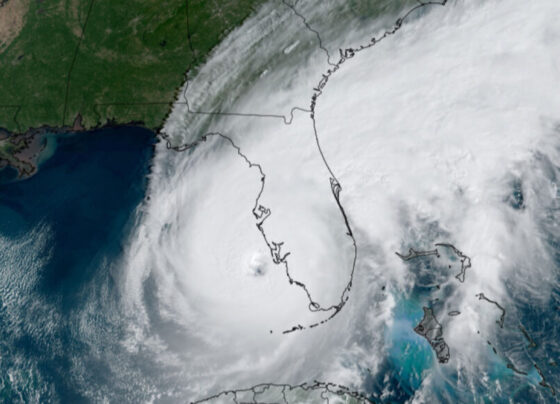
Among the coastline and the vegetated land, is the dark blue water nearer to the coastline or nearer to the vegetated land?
the coastline

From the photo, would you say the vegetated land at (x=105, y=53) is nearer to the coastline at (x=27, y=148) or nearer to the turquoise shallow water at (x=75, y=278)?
the coastline at (x=27, y=148)

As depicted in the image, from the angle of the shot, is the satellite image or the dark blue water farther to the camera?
the dark blue water

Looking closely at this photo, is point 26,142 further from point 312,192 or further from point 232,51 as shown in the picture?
point 312,192

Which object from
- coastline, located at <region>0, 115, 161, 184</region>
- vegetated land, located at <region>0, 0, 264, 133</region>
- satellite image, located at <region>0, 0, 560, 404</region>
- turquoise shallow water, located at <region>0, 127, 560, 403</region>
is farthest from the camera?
coastline, located at <region>0, 115, 161, 184</region>

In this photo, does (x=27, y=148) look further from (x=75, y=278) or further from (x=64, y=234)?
(x=75, y=278)

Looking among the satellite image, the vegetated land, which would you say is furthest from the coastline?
the vegetated land

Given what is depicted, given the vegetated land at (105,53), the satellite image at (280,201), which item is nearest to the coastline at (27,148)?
the satellite image at (280,201)
